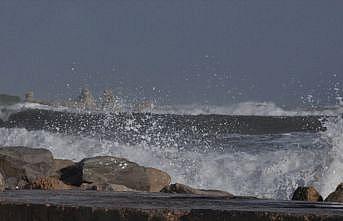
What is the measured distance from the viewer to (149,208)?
3844mm

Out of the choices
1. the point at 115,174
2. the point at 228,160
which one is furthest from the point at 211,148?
the point at 115,174

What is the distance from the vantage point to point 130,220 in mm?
3785

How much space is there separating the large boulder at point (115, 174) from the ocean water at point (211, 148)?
77.1 inches

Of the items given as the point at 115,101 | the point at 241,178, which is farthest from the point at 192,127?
the point at 241,178

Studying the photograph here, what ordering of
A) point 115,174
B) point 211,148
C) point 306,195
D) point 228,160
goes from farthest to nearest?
1. point 211,148
2. point 228,160
3. point 115,174
4. point 306,195

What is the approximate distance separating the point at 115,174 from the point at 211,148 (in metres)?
7.12

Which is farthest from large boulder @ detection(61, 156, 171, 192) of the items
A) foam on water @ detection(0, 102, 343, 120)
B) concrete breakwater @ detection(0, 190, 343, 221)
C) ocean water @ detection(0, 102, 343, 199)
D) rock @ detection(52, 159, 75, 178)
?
foam on water @ detection(0, 102, 343, 120)

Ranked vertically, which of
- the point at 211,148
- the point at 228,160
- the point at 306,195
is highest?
the point at 211,148

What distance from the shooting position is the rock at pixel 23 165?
378 inches

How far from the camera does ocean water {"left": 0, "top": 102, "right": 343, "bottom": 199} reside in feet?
41.3

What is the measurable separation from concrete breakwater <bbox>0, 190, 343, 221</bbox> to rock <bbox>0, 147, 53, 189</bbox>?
4.76 metres

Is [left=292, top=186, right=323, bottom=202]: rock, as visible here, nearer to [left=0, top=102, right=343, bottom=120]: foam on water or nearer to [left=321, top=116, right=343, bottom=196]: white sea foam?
[left=321, top=116, right=343, bottom=196]: white sea foam

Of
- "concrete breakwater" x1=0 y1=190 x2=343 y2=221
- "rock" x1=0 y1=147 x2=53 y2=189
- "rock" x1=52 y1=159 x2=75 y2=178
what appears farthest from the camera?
"rock" x1=52 y1=159 x2=75 y2=178

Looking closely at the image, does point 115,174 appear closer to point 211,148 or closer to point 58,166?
point 58,166
